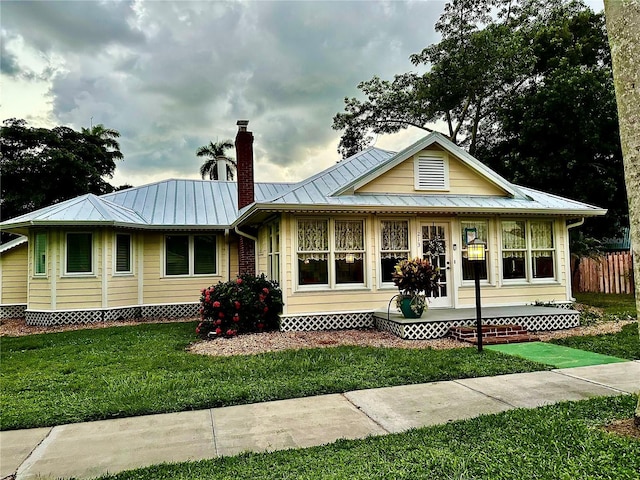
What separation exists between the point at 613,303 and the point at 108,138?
28756mm

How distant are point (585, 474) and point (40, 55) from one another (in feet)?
38.0

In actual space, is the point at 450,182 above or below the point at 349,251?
above

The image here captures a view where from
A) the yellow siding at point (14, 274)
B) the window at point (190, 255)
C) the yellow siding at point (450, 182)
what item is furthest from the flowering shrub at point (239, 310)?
the yellow siding at point (14, 274)

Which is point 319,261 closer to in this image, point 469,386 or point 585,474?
point 469,386

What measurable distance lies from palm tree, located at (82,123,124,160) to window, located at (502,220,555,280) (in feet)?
84.2

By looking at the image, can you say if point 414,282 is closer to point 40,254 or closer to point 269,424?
point 269,424

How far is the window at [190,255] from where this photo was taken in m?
12.9

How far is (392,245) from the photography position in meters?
9.71

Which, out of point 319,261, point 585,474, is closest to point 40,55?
point 319,261

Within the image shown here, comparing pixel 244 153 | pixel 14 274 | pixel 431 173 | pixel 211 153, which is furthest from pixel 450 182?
pixel 211 153

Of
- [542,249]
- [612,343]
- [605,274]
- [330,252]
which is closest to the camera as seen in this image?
[612,343]

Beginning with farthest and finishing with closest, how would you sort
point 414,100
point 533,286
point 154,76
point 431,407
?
point 414,100
point 154,76
point 533,286
point 431,407

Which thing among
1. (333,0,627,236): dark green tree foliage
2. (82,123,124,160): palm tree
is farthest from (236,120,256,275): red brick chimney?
(82,123,124,160): palm tree

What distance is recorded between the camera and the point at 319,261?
9.33 m
